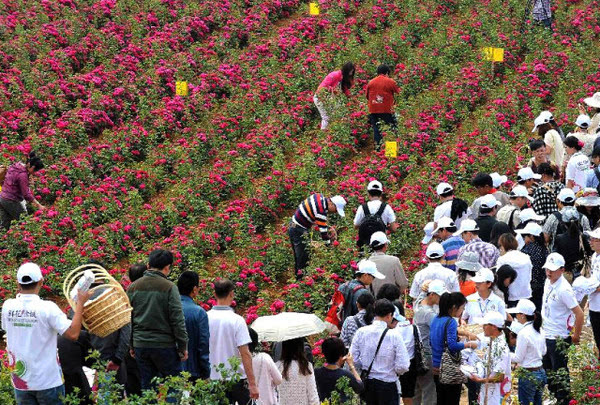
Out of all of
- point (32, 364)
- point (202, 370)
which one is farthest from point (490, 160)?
point (32, 364)

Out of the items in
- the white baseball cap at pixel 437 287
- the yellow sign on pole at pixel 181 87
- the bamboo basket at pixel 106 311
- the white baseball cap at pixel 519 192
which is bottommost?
the yellow sign on pole at pixel 181 87

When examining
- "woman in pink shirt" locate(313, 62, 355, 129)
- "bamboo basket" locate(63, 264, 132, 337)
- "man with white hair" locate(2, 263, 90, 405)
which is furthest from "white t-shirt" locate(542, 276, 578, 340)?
"woman in pink shirt" locate(313, 62, 355, 129)

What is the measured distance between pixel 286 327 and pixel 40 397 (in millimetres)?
2026

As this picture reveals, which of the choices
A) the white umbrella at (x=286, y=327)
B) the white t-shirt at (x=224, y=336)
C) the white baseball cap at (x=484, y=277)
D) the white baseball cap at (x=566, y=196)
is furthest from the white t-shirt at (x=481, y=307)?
the white t-shirt at (x=224, y=336)

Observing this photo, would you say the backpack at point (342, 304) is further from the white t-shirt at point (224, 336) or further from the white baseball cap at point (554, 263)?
the white baseball cap at point (554, 263)

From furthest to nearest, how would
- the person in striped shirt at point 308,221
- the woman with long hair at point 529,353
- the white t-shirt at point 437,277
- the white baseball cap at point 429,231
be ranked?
the person in striped shirt at point 308,221, the white baseball cap at point 429,231, the white t-shirt at point 437,277, the woman with long hair at point 529,353

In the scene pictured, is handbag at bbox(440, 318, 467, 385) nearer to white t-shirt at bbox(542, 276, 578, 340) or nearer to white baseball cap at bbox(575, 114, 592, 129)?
white t-shirt at bbox(542, 276, 578, 340)

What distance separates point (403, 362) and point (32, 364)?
3021 millimetres

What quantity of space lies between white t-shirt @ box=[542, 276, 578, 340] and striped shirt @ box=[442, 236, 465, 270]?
5.13ft

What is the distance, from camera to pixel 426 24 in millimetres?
21656

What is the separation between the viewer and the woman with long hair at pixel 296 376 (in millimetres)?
9281

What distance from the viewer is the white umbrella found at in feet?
31.0

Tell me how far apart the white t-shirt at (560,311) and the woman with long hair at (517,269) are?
736 millimetres

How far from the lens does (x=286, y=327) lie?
9.50m
